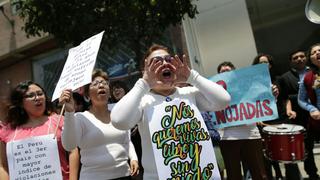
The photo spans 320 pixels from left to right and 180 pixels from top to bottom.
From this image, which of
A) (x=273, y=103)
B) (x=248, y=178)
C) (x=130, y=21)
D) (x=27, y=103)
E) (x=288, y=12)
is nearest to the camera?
(x=27, y=103)

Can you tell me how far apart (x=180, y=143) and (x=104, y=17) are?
3.54m

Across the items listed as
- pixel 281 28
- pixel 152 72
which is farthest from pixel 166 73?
pixel 281 28

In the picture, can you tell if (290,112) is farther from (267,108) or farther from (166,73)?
(166,73)

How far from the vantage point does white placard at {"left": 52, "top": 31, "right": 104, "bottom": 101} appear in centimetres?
239

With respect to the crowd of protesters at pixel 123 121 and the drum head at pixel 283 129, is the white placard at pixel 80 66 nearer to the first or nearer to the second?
the crowd of protesters at pixel 123 121

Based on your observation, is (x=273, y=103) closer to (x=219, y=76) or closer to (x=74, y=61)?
(x=219, y=76)

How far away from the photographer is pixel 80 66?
2486 millimetres

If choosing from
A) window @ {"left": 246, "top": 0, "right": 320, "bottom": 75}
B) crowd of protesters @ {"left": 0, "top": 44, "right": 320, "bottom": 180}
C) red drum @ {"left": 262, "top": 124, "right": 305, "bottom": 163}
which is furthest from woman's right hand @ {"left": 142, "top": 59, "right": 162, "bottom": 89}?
window @ {"left": 246, "top": 0, "right": 320, "bottom": 75}

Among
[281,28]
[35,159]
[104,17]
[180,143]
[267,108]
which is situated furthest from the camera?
[281,28]

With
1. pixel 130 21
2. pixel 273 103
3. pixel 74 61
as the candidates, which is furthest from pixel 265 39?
pixel 74 61

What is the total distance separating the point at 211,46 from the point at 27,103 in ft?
18.3

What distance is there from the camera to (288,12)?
761cm

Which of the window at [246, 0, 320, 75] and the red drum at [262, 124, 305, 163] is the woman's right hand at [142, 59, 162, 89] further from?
the window at [246, 0, 320, 75]

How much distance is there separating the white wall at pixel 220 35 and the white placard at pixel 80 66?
18.0 feet
